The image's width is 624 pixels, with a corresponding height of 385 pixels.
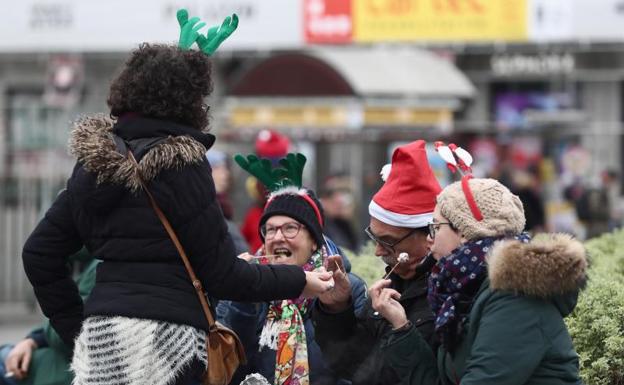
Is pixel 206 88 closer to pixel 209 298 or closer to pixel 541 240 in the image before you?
pixel 209 298

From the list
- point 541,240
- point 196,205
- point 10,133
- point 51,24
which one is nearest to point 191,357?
point 196,205

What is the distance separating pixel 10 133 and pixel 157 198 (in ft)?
44.4

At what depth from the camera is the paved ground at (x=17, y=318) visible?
13.7 m

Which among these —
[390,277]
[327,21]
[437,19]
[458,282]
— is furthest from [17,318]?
[458,282]

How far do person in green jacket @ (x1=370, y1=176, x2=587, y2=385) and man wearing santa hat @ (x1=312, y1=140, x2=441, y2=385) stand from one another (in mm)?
248

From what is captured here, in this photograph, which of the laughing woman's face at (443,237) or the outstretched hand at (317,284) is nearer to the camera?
the laughing woman's face at (443,237)

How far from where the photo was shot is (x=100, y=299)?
161 inches

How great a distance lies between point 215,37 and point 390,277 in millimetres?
1072

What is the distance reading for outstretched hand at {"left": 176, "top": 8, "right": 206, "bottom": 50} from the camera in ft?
14.2

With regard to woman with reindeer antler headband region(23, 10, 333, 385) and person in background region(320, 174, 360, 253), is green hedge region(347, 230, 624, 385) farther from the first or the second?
person in background region(320, 174, 360, 253)

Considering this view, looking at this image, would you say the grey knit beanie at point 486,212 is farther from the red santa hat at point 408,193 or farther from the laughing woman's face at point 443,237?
the red santa hat at point 408,193

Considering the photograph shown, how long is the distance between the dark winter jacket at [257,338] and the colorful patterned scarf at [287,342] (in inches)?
2.0

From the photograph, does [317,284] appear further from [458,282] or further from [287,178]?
[287,178]

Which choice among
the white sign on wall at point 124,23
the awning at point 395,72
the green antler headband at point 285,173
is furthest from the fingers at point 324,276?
the white sign on wall at point 124,23
